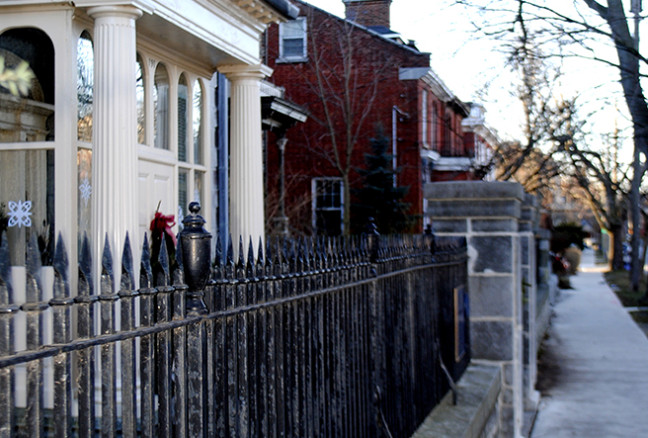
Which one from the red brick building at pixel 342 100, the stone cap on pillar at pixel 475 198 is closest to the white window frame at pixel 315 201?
the red brick building at pixel 342 100

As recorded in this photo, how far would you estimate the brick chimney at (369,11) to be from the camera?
26547 millimetres

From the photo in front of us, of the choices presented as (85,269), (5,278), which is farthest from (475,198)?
(5,278)

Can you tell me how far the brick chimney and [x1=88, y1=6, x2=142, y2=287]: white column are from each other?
65.5ft

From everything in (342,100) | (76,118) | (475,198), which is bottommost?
(475,198)

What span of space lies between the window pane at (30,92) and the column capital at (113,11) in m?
0.58

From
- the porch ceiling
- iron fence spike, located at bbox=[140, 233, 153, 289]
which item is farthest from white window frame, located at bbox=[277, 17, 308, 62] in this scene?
iron fence spike, located at bbox=[140, 233, 153, 289]

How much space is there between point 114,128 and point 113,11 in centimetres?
100

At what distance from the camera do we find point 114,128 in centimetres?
682

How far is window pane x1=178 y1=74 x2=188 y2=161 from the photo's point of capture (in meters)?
9.34

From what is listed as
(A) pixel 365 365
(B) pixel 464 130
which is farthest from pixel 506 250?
(B) pixel 464 130

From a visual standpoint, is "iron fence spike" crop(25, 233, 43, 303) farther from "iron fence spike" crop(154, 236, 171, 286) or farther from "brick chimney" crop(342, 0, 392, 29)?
"brick chimney" crop(342, 0, 392, 29)

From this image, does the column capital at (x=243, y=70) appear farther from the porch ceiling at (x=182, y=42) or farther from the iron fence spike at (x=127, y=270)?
the iron fence spike at (x=127, y=270)

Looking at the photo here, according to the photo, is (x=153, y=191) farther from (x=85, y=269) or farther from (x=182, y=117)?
(x=85, y=269)

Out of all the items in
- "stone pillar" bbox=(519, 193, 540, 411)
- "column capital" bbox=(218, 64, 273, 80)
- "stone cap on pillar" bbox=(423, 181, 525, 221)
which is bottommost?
"stone pillar" bbox=(519, 193, 540, 411)
